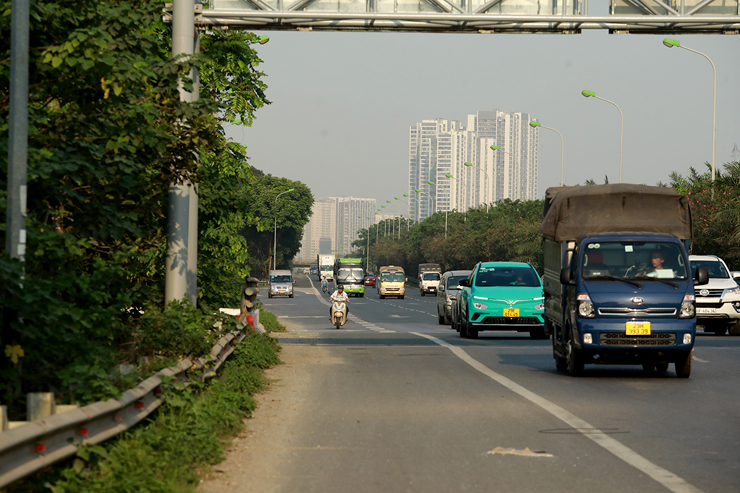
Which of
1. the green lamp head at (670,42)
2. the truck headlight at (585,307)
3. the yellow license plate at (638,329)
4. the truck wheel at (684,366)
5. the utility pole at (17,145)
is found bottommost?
the truck wheel at (684,366)

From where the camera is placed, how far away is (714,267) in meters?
27.2

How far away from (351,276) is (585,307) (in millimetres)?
63458

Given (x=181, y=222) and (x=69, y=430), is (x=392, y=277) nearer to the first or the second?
(x=181, y=222)

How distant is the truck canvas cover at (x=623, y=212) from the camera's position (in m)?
16.1

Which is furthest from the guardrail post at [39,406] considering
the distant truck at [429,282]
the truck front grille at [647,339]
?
the distant truck at [429,282]

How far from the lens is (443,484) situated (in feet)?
22.2

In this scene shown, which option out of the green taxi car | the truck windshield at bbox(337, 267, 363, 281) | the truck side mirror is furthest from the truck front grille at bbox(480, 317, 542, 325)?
the truck windshield at bbox(337, 267, 363, 281)

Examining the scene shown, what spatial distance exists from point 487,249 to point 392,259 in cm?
8306

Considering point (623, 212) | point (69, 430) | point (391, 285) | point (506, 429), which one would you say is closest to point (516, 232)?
point (391, 285)

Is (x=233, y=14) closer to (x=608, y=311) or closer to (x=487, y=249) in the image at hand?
(x=608, y=311)

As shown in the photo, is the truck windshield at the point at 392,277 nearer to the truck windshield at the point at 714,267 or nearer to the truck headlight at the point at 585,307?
the truck windshield at the point at 714,267

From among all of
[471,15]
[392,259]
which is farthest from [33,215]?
[392,259]

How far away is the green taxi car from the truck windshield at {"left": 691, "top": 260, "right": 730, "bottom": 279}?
503cm

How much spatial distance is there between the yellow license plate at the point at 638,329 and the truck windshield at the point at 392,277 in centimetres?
5924
